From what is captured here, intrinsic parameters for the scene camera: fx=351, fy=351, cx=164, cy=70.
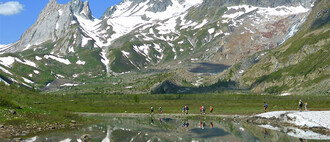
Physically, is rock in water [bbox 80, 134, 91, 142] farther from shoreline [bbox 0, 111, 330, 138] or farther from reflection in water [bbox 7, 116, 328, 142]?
shoreline [bbox 0, 111, 330, 138]

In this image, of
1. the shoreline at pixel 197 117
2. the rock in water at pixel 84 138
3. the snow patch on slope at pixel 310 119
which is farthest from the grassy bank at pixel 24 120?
the snow patch on slope at pixel 310 119

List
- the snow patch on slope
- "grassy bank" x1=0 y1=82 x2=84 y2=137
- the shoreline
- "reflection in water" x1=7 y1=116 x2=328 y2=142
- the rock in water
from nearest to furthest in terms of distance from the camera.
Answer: the shoreline < the rock in water < "grassy bank" x1=0 y1=82 x2=84 y2=137 < "reflection in water" x1=7 y1=116 x2=328 y2=142 < the snow patch on slope

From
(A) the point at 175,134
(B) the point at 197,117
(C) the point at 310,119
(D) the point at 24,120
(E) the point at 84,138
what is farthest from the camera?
(B) the point at 197,117

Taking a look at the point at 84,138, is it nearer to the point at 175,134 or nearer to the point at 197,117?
the point at 175,134

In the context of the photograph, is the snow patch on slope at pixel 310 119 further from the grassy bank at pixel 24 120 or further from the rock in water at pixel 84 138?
the grassy bank at pixel 24 120

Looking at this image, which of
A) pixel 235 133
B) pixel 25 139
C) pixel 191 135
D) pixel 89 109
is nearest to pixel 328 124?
pixel 235 133

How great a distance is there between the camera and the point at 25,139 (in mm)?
46375

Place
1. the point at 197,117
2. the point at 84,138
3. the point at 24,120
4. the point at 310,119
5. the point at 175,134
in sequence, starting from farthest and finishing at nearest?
the point at 197,117 < the point at 310,119 < the point at 175,134 < the point at 24,120 < the point at 84,138

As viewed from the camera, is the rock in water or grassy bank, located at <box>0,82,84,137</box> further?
grassy bank, located at <box>0,82,84,137</box>

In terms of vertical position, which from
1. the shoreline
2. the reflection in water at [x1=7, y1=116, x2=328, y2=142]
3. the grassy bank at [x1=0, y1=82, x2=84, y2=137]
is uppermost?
the grassy bank at [x1=0, y1=82, x2=84, y2=137]

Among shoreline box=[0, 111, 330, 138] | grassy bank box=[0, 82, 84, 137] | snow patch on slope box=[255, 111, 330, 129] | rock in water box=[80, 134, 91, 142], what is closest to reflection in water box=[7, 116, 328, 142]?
rock in water box=[80, 134, 91, 142]

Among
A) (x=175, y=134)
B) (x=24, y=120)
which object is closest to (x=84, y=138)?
(x=24, y=120)

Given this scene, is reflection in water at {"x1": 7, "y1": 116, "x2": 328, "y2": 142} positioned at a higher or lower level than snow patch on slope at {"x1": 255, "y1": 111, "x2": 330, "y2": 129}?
lower

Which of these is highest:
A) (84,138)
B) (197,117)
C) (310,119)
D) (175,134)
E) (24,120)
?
(24,120)
